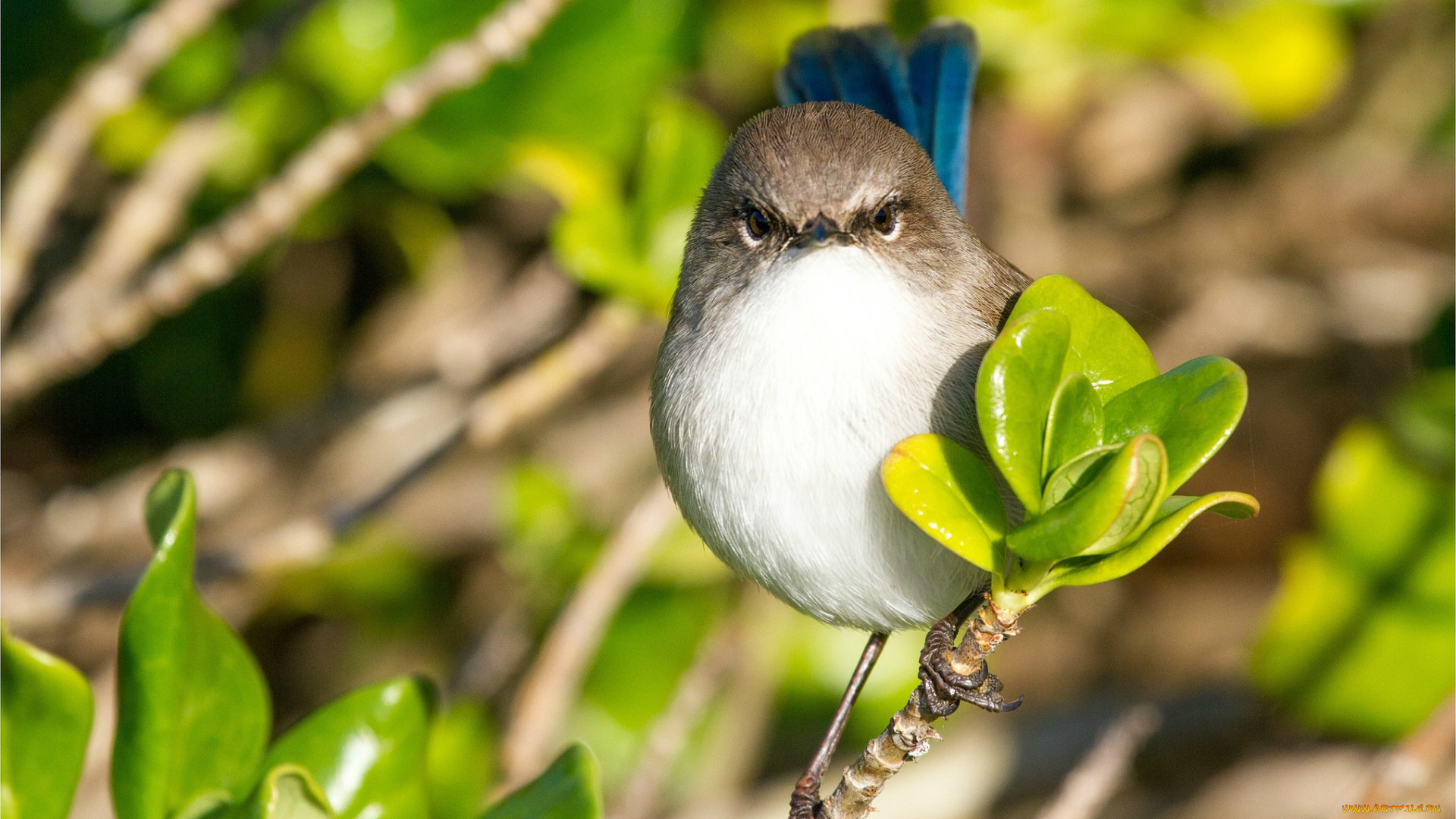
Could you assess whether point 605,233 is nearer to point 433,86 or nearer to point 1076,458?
point 433,86

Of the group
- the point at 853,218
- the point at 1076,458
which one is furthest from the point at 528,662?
the point at 1076,458

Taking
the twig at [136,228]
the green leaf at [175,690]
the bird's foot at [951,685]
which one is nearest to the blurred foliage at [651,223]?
the twig at [136,228]

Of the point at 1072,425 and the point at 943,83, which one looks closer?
the point at 1072,425

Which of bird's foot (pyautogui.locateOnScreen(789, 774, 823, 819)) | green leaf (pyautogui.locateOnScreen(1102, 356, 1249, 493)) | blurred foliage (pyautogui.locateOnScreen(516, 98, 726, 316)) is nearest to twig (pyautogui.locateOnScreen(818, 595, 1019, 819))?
green leaf (pyautogui.locateOnScreen(1102, 356, 1249, 493))

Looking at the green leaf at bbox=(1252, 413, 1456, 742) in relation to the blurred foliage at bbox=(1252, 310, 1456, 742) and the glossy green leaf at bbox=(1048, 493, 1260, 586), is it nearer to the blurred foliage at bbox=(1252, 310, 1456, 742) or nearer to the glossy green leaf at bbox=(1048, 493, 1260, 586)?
the blurred foliage at bbox=(1252, 310, 1456, 742)

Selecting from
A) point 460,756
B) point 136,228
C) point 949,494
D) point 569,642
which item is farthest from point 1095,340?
point 136,228

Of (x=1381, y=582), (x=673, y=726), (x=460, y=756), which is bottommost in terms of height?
(x=460, y=756)

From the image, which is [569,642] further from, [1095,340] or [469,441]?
[1095,340]
